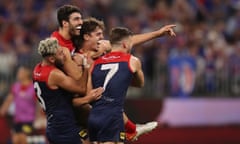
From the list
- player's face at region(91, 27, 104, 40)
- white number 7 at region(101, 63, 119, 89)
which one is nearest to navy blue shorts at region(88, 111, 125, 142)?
white number 7 at region(101, 63, 119, 89)

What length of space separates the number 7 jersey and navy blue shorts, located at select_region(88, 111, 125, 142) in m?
0.12

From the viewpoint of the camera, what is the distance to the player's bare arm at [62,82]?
36.6ft

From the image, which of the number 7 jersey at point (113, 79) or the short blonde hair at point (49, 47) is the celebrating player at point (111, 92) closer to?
the number 7 jersey at point (113, 79)

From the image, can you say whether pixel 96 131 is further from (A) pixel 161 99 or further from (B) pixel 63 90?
(A) pixel 161 99

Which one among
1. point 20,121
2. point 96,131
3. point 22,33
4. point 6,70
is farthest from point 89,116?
point 22,33

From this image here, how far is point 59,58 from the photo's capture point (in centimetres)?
1116

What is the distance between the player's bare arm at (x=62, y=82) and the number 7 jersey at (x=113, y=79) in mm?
265

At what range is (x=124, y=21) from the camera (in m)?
21.5

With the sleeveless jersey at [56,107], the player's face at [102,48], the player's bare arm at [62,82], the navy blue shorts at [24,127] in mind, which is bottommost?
the navy blue shorts at [24,127]

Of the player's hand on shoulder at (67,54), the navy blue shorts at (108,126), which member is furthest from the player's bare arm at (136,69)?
the player's hand on shoulder at (67,54)

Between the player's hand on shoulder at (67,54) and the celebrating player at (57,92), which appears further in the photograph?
the player's hand on shoulder at (67,54)

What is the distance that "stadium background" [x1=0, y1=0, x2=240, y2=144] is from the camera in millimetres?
18766

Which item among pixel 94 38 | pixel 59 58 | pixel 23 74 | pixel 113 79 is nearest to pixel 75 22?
pixel 94 38

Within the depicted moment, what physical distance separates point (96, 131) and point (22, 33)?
30.5ft
